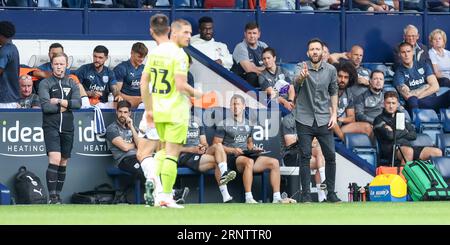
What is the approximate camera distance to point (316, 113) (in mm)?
18250

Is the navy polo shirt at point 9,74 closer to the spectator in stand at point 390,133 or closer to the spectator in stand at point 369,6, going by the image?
the spectator in stand at point 390,133

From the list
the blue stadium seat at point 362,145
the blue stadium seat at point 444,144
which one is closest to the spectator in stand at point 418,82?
the blue stadium seat at point 444,144

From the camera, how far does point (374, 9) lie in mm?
24312

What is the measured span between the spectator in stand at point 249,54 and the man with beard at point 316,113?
3.07 meters

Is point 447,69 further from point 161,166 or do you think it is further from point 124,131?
point 161,166

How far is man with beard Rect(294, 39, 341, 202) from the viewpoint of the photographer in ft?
59.8

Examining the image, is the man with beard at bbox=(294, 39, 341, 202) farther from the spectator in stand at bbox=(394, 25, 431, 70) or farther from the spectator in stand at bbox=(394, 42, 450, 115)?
the spectator in stand at bbox=(394, 25, 431, 70)

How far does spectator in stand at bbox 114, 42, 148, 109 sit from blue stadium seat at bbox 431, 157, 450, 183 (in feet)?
15.2

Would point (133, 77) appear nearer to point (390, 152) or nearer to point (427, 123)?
point (390, 152)

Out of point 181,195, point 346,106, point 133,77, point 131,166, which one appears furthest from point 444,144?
point 131,166

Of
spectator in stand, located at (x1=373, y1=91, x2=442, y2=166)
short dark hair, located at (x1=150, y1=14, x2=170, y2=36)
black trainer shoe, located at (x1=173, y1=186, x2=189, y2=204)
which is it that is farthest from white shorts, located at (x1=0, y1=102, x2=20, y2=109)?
short dark hair, located at (x1=150, y1=14, x2=170, y2=36)

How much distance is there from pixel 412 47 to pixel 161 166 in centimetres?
900

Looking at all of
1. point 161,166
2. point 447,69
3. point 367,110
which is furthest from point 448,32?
point 161,166

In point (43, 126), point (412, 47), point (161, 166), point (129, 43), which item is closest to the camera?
point (161, 166)
